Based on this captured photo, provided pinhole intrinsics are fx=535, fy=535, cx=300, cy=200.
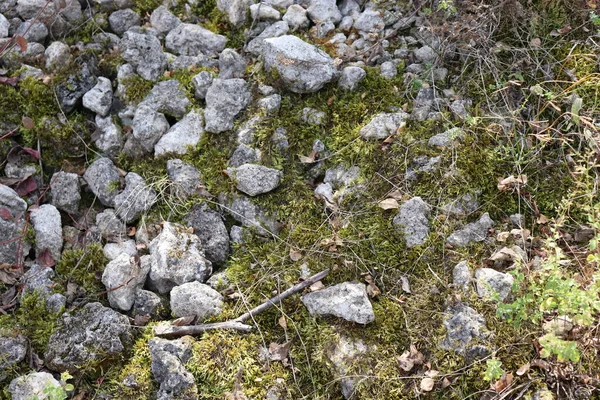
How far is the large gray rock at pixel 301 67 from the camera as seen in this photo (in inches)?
134

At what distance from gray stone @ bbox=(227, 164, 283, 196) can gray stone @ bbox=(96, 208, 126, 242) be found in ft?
2.45

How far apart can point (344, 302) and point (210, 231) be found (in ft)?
3.03

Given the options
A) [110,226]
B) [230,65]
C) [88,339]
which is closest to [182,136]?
[230,65]

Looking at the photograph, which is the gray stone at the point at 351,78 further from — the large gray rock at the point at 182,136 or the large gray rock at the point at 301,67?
the large gray rock at the point at 182,136

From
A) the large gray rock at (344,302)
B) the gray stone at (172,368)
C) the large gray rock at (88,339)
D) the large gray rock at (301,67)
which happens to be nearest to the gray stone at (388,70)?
the large gray rock at (301,67)

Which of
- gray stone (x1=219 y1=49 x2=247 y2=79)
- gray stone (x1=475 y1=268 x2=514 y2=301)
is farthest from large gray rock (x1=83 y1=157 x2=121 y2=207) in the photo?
gray stone (x1=475 y1=268 x2=514 y2=301)

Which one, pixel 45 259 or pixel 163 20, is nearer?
pixel 45 259

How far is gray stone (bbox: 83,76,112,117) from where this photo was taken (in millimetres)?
3572

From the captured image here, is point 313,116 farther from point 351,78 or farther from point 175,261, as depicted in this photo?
point 175,261

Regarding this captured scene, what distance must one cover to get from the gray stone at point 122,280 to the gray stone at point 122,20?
1.87 m

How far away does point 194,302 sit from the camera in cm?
287

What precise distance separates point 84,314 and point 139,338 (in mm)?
329

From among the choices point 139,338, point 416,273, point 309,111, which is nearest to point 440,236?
point 416,273

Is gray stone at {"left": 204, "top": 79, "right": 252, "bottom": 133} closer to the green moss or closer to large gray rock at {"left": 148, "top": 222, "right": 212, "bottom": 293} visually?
large gray rock at {"left": 148, "top": 222, "right": 212, "bottom": 293}
